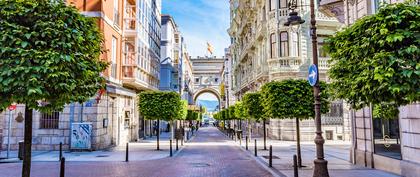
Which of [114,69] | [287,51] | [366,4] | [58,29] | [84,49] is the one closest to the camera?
[58,29]

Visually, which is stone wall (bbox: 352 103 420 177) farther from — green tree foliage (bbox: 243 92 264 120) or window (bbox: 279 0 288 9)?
window (bbox: 279 0 288 9)

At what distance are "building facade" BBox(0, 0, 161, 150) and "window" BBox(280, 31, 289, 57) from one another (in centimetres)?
1269

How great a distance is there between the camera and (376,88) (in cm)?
626

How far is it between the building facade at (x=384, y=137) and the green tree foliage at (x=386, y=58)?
4772 mm

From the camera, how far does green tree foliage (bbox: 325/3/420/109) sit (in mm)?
5996

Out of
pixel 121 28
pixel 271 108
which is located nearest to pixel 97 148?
pixel 121 28

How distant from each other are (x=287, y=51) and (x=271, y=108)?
1586 centimetres

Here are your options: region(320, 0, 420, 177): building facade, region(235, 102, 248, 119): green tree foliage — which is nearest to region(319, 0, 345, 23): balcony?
region(320, 0, 420, 177): building facade

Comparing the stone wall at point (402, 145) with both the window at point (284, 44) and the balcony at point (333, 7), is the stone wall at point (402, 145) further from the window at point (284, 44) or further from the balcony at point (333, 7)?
the window at point (284, 44)

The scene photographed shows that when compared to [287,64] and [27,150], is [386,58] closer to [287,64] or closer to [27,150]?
[27,150]

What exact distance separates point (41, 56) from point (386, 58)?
6.65m

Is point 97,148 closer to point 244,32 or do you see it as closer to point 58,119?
point 58,119

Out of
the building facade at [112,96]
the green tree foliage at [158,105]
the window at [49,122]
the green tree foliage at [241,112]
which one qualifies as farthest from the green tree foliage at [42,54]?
the green tree foliage at [241,112]

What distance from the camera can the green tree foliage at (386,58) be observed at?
6.00 metres
